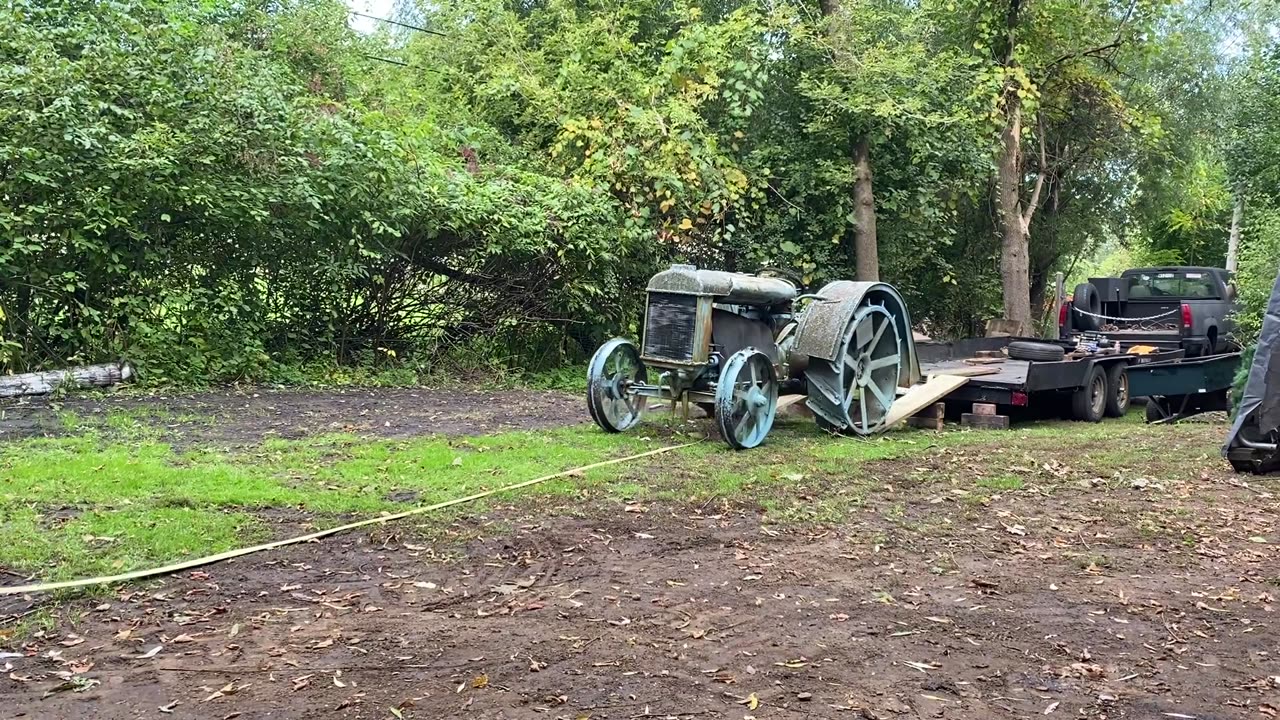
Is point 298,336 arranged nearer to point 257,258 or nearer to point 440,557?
point 257,258

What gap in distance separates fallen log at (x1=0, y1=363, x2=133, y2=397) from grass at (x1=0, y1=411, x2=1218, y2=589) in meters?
1.51

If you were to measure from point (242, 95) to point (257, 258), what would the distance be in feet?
6.02

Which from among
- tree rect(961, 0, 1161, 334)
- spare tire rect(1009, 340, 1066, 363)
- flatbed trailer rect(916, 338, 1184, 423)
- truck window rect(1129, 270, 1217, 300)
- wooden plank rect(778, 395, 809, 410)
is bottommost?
wooden plank rect(778, 395, 809, 410)

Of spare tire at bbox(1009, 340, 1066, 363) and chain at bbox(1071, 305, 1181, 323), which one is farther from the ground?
chain at bbox(1071, 305, 1181, 323)

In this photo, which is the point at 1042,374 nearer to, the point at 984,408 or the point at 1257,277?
the point at 984,408

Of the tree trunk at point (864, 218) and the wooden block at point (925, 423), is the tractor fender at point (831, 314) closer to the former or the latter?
the wooden block at point (925, 423)

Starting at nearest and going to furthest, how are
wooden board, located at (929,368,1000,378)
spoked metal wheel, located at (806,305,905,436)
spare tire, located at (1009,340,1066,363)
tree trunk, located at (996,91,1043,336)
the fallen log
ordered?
spoked metal wheel, located at (806,305,905,436), the fallen log, wooden board, located at (929,368,1000,378), spare tire, located at (1009,340,1066,363), tree trunk, located at (996,91,1043,336)

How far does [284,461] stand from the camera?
7660 mm

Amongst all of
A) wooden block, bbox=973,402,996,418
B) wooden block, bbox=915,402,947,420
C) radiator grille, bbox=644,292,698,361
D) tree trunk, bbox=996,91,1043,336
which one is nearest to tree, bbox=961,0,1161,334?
tree trunk, bbox=996,91,1043,336

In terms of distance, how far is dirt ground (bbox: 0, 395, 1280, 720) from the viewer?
3.66 m

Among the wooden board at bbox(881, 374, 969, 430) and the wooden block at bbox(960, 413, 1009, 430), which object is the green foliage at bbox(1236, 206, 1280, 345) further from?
the wooden board at bbox(881, 374, 969, 430)

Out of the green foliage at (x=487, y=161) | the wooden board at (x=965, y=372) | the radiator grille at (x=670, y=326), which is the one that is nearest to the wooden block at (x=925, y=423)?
the wooden board at (x=965, y=372)

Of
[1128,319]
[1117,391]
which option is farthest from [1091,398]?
[1128,319]

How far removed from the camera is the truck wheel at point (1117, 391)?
1251cm
